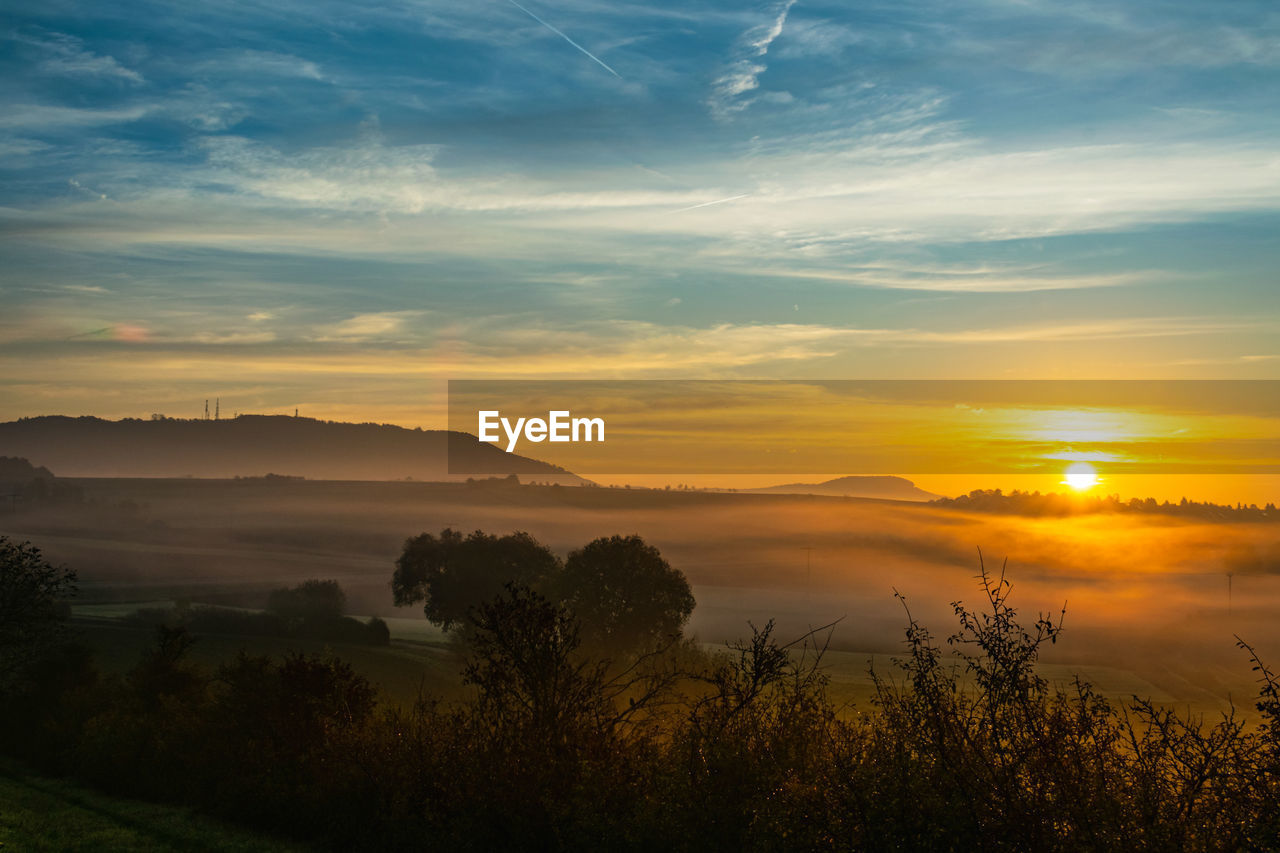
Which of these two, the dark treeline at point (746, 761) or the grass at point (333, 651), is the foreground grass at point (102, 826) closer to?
the dark treeline at point (746, 761)

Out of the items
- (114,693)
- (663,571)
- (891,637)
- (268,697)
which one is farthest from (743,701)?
(891,637)

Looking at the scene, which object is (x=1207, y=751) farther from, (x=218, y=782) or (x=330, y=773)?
(x=218, y=782)

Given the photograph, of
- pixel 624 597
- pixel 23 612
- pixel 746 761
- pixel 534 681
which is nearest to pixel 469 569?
pixel 624 597

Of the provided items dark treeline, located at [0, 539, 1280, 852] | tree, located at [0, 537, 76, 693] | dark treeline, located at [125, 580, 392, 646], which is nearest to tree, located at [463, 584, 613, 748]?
dark treeline, located at [0, 539, 1280, 852]

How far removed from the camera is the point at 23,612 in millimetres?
54656

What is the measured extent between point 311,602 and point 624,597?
48.1 metres

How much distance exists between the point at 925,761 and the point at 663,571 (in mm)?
77512

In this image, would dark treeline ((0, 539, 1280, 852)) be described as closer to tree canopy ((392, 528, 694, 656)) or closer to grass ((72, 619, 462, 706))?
grass ((72, 619, 462, 706))

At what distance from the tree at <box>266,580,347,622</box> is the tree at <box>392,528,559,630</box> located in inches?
403

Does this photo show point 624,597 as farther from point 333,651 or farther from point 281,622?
point 281,622

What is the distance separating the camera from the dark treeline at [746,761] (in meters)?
14.9

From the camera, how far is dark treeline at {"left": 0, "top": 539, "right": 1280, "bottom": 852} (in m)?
14.9

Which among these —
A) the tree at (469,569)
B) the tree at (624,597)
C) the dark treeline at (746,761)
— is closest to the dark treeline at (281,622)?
the tree at (469,569)

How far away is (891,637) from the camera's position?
150 m
